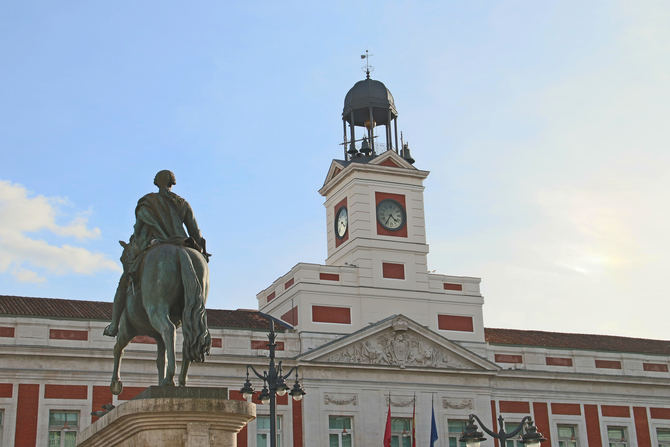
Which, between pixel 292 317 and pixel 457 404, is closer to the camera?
pixel 457 404

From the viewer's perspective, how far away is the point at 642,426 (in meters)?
43.7

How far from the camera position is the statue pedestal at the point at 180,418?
10.6 meters

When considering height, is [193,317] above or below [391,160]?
below

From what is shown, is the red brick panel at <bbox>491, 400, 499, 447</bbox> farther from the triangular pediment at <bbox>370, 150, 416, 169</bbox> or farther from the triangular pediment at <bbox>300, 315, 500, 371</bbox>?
the triangular pediment at <bbox>370, 150, 416, 169</bbox>

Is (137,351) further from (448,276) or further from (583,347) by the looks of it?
(583,347)

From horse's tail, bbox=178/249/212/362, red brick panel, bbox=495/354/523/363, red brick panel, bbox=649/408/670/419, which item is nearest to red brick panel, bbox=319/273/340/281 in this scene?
red brick panel, bbox=495/354/523/363

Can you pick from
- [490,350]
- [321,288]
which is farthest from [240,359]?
[490,350]

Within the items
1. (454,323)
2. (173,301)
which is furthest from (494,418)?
(173,301)

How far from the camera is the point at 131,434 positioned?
10.8m

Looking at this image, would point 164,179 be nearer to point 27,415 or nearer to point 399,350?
point 27,415

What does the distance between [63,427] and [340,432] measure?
1009 cm

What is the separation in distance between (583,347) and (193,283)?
36687 millimetres

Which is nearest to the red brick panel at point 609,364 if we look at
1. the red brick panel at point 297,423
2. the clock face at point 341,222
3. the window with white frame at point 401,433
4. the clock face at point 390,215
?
the window with white frame at point 401,433

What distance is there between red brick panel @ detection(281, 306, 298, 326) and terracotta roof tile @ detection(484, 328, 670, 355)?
8.50 meters
